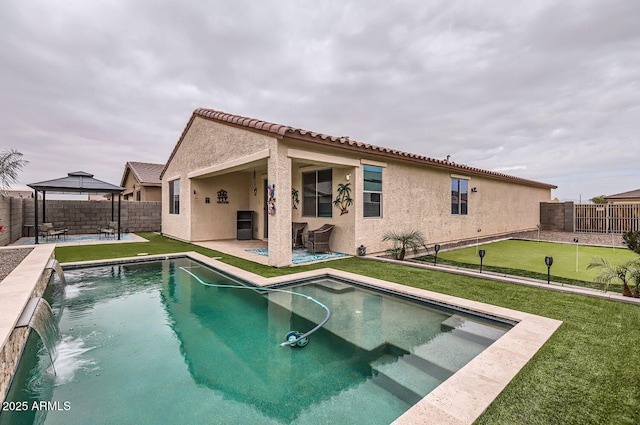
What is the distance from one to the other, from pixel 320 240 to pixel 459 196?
843cm

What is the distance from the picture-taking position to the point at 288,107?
19.9 meters

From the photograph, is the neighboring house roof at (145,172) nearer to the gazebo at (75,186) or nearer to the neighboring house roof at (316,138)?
the gazebo at (75,186)

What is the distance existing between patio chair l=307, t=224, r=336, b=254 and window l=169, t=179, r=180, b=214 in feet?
30.7

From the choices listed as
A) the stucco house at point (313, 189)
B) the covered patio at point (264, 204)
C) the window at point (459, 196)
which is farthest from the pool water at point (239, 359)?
the window at point (459, 196)

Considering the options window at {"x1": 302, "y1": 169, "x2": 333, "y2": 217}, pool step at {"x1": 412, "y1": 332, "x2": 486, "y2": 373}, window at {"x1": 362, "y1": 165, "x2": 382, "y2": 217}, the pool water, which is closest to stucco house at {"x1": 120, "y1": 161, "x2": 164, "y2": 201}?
window at {"x1": 302, "y1": 169, "x2": 333, "y2": 217}

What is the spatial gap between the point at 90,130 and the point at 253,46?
16.2 m

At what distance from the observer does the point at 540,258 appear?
1030 centimetres

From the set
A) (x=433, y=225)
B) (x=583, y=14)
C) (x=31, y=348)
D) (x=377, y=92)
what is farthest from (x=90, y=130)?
(x=583, y=14)

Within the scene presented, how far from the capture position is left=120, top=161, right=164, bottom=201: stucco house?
24.5 meters

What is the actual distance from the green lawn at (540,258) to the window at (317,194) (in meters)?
4.40

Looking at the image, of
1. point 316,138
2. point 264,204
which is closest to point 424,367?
A: point 316,138

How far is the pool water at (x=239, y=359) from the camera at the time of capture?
2662mm

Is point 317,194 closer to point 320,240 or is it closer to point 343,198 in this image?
point 343,198

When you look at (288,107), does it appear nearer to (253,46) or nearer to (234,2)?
(253,46)
